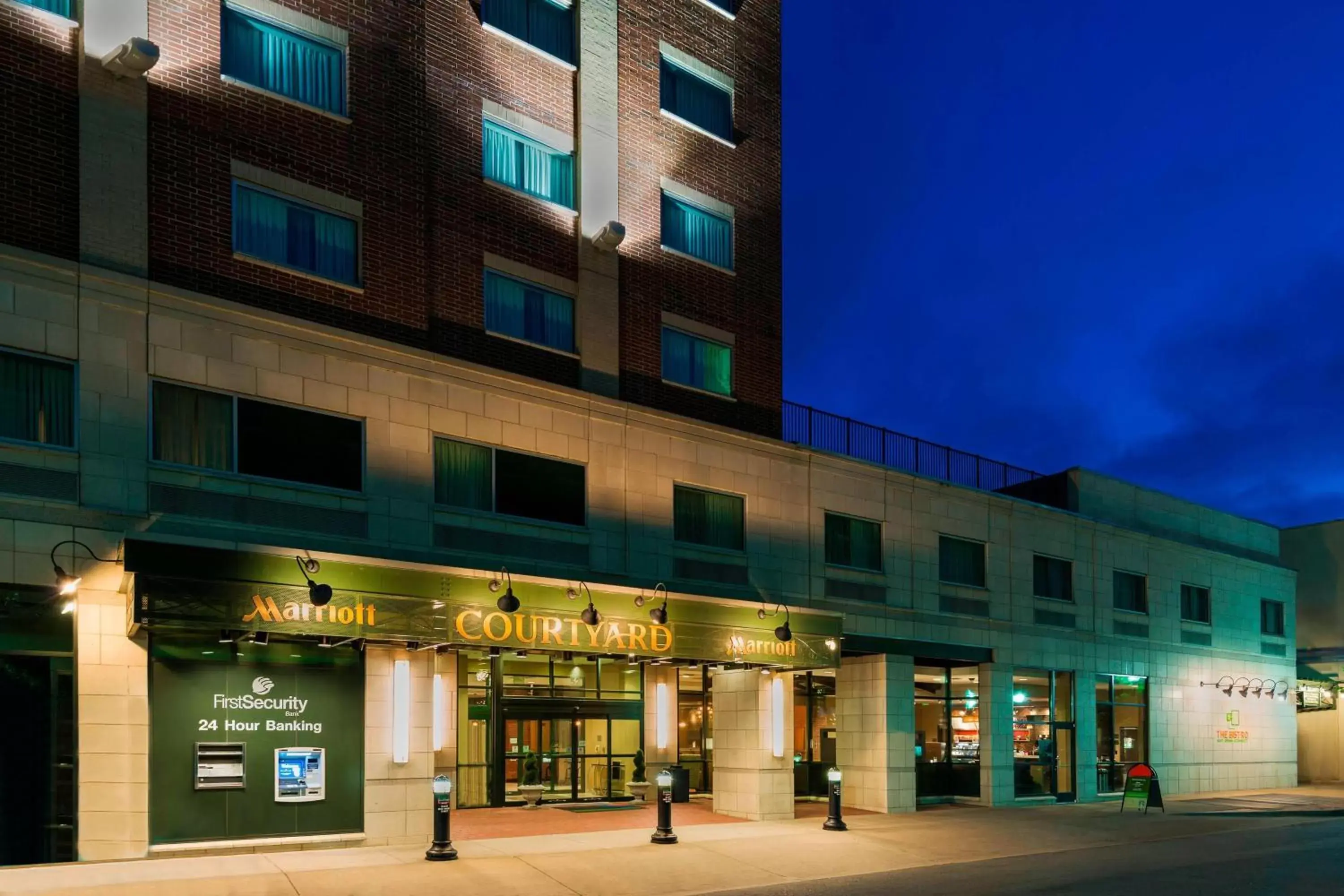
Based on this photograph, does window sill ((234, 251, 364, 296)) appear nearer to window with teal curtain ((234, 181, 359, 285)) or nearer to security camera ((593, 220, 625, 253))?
window with teal curtain ((234, 181, 359, 285))

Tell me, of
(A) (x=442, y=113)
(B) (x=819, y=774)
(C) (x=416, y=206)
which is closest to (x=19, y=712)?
(C) (x=416, y=206)

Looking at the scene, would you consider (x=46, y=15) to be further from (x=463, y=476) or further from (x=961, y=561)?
(x=961, y=561)

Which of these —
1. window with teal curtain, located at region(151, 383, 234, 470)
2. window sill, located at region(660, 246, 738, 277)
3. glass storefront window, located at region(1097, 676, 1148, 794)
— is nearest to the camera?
window with teal curtain, located at region(151, 383, 234, 470)

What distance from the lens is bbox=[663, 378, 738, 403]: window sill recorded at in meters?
25.8

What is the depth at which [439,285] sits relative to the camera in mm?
21891

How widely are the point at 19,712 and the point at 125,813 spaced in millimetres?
1929

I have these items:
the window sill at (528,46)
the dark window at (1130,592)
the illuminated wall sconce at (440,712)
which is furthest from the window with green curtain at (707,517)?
the dark window at (1130,592)

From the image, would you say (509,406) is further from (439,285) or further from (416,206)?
(416,206)

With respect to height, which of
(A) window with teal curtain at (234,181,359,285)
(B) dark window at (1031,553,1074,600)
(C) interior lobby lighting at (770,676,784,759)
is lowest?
(C) interior lobby lighting at (770,676,784,759)

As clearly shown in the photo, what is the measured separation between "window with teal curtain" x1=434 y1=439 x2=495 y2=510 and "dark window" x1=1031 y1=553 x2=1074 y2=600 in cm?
1730

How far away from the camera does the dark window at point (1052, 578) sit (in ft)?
109

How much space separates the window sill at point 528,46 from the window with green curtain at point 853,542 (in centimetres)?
1133

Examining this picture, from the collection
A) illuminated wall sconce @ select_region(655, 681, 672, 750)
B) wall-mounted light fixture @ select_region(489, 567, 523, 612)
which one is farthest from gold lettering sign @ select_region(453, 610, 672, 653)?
illuminated wall sconce @ select_region(655, 681, 672, 750)

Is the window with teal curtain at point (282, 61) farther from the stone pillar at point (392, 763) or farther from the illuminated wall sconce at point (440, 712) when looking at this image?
the illuminated wall sconce at point (440, 712)
